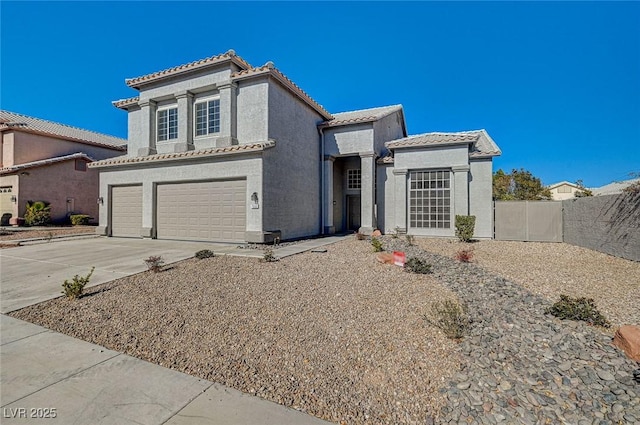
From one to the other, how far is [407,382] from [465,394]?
1.82 feet

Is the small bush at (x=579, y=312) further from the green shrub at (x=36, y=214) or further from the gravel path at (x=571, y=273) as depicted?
the green shrub at (x=36, y=214)

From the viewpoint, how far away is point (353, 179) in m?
18.7

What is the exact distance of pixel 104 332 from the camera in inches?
166

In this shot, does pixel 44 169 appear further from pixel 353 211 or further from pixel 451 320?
pixel 451 320

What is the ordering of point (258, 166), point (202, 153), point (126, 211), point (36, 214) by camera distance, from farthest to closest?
point (36, 214) < point (126, 211) < point (202, 153) < point (258, 166)

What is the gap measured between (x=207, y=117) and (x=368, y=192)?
342 inches

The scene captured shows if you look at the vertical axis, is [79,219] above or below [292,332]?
above

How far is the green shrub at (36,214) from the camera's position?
19453mm

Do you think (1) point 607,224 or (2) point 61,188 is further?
(2) point 61,188

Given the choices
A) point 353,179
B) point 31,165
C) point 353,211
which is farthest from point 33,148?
point 353,211

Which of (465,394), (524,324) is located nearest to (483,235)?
(524,324)

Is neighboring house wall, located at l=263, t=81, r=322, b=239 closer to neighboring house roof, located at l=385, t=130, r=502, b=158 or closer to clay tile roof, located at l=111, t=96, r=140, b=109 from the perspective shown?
neighboring house roof, located at l=385, t=130, r=502, b=158

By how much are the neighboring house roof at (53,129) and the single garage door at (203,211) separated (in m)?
17.3

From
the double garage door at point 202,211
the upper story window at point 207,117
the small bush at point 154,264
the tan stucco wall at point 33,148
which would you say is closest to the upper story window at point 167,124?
the upper story window at point 207,117
